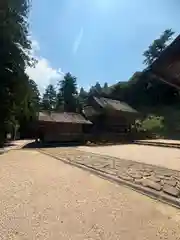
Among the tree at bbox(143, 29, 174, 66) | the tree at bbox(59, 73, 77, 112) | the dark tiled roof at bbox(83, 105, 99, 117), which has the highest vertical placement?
the tree at bbox(143, 29, 174, 66)

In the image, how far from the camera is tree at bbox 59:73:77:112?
59.0 m

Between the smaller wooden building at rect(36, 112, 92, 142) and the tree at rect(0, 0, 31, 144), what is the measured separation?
6.74 m

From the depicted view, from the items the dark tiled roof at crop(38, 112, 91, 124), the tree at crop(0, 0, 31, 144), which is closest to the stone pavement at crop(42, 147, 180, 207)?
the tree at crop(0, 0, 31, 144)

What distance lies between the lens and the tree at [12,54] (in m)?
20.1

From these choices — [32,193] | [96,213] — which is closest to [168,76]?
[96,213]

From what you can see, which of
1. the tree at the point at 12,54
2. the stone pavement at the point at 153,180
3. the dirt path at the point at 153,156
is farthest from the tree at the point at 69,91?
the stone pavement at the point at 153,180

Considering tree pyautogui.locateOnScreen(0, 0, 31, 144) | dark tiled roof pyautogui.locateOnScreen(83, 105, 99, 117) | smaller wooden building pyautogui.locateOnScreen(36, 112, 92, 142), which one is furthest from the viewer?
dark tiled roof pyautogui.locateOnScreen(83, 105, 99, 117)

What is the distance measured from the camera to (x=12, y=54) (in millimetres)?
21188

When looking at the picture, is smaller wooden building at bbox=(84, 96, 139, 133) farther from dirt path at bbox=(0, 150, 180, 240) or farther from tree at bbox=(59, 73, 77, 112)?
dirt path at bbox=(0, 150, 180, 240)

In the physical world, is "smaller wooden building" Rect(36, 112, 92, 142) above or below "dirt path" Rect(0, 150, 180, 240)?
above

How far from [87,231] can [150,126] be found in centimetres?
3575

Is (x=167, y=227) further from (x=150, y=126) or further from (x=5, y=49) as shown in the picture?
(x=150, y=126)

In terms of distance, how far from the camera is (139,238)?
4.01m

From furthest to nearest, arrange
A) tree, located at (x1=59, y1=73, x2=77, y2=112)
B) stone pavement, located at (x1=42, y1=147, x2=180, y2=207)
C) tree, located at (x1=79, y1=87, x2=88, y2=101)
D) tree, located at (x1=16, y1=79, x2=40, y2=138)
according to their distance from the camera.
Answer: tree, located at (x1=79, y1=87, x2=88, y2=101)
tree, located at (x1=59, y1=73, x2=77, y2=112)
tree, located at (x1=16, y1=79, x2=40, y2=138)
stone pavement, located at (x1=42, y1=147, x2=180, y2=207)
